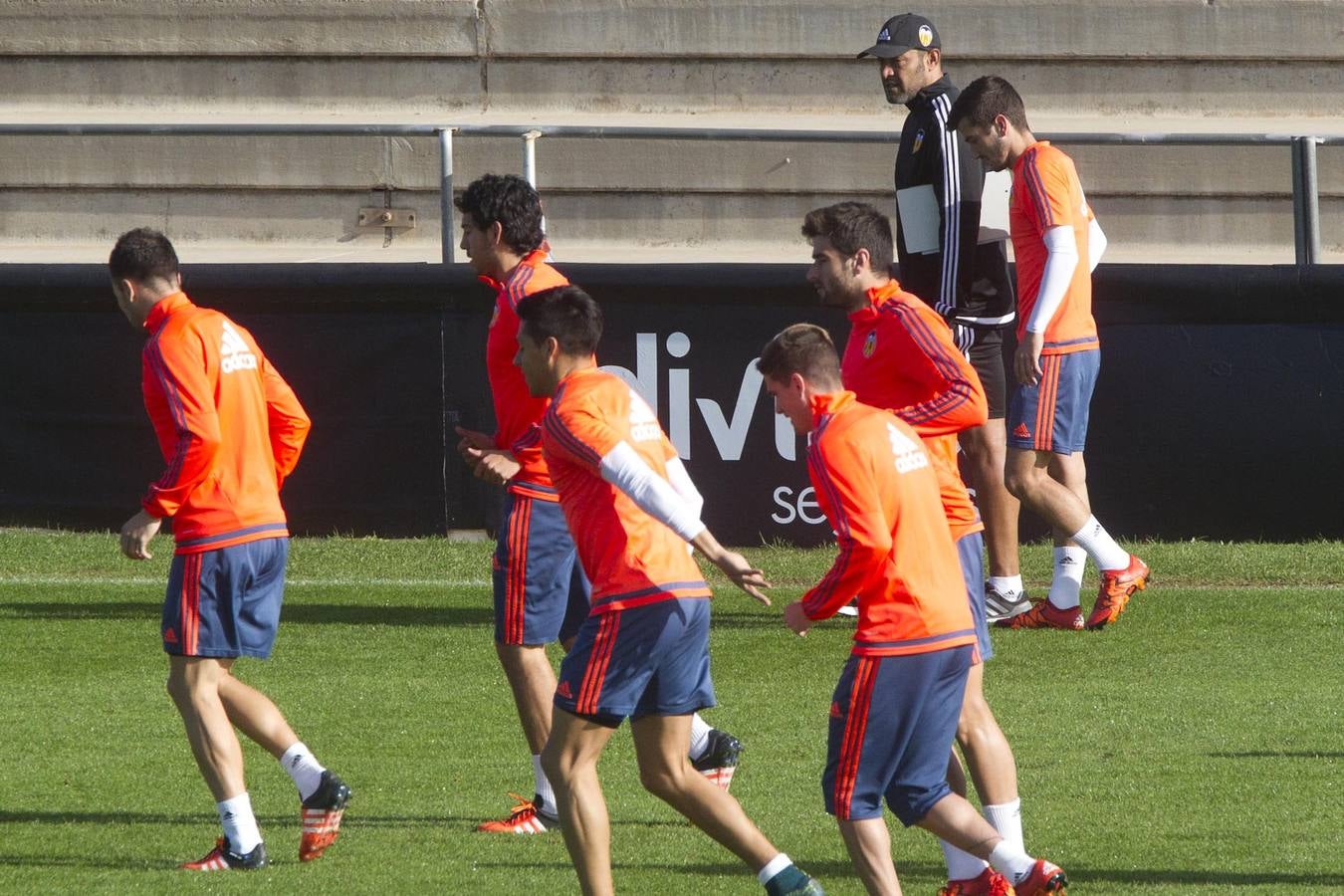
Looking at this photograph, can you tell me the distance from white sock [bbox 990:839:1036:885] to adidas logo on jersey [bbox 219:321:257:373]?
2.70 metres

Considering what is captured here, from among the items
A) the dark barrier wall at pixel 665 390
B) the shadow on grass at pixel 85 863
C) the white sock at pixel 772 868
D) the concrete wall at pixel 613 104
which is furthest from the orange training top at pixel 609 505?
the concrete wall at pixel 613 104

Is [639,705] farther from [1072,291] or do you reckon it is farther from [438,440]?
[438,440]

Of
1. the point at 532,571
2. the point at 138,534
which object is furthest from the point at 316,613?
the point at 138,534

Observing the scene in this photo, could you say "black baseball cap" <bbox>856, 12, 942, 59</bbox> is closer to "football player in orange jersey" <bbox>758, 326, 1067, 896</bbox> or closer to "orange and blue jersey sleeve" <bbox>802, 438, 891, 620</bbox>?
"football player in orange jersey" <bbox>758, 326, 1067, 896</bbox>

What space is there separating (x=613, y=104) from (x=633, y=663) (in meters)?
13.3

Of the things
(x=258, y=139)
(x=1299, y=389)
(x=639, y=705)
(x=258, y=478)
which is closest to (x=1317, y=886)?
(x=639, y=705)

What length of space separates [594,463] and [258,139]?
1263 cm

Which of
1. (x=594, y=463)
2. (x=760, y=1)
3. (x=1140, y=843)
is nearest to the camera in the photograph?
(x=594, y=463)

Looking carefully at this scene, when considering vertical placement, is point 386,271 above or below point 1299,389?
above

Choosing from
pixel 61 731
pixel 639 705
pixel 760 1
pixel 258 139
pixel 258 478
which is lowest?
pixel 61 731

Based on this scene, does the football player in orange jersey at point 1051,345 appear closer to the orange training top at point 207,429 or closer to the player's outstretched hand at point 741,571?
the orange training top at point 207,429

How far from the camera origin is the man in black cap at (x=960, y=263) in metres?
8.96

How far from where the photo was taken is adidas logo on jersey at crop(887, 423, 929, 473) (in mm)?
4797

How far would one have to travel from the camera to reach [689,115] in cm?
1755
